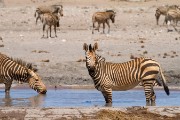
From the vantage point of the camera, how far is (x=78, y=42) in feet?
83.8

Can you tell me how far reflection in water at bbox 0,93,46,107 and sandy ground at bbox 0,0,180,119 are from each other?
312 cm

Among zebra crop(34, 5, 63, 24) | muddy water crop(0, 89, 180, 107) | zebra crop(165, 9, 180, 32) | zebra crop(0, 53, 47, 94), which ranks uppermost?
zebra crop(0, 53, 47, 94)

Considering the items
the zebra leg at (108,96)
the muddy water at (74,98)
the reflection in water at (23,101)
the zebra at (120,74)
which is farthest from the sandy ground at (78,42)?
the zebra leg at (108,96)

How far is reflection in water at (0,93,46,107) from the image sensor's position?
12.5 metres

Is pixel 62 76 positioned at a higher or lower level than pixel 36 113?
lower

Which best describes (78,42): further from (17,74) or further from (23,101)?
(23,101)

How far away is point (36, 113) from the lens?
973 cm

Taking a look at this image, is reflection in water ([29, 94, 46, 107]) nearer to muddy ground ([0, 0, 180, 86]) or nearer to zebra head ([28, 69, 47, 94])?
zebra head ([28, 69, 47, 94])

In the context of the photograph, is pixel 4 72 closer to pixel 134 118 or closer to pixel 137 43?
pixel 134 118

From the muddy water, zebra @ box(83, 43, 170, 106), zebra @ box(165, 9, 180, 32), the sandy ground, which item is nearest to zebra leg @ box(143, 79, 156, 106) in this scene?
zebra @ box(83, 43, 170, 106)

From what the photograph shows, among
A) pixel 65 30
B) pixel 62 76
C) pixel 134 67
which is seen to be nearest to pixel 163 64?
pixel 62 76

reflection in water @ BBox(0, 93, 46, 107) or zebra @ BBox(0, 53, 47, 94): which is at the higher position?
zebra @ BBox(0, 53, 47, 94)

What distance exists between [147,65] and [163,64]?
719 cm

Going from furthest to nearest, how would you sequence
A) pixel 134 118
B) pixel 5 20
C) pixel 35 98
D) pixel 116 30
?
pixel 5 20 → pixel 116 30 → pixel 35 98 → pixel 134 118
